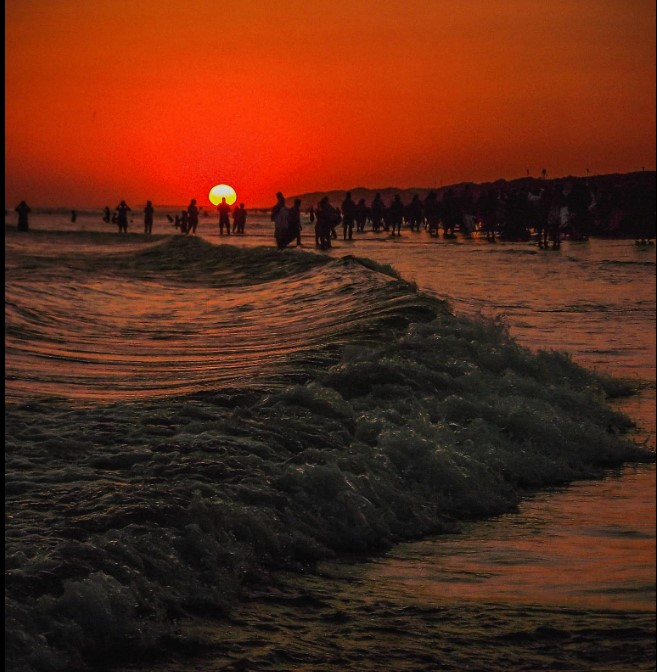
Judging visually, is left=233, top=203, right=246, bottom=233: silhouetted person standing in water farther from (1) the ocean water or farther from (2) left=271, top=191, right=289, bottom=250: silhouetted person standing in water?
(1) the ocean water

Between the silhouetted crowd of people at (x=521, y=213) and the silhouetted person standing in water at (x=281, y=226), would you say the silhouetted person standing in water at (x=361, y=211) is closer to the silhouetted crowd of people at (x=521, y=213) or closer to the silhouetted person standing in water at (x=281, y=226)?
the silhouetted crowd of people at (x=521, y=213)

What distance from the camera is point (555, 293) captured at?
60.9 ft

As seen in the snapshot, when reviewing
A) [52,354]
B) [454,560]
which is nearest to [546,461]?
[454,560]

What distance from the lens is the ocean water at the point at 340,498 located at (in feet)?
15.0

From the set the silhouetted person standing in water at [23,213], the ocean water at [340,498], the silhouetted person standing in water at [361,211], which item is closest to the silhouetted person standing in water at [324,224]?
the silhouetted person standing in water at [361,211]

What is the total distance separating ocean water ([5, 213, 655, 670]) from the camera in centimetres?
459

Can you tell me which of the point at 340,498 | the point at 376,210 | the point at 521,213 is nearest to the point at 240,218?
the point at 376,210

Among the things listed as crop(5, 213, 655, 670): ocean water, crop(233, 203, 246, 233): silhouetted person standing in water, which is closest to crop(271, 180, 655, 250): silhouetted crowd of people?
crop(233, 203, 246, 233): silhouetted person standing in water

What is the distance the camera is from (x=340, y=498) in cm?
654

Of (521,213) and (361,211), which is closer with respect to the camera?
(521,213)

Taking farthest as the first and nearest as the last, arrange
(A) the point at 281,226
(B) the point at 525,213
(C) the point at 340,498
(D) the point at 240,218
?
(D) the point at 240,218 < (B) the point at 525,213 < (A) the point at 281,226 < (C) the point at 340,498

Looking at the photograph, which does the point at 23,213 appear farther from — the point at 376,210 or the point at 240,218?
the point at 376,210

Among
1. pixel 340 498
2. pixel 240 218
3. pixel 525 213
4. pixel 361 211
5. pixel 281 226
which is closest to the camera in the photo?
pixel 340 498

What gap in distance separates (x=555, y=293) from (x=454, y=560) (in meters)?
13.4
